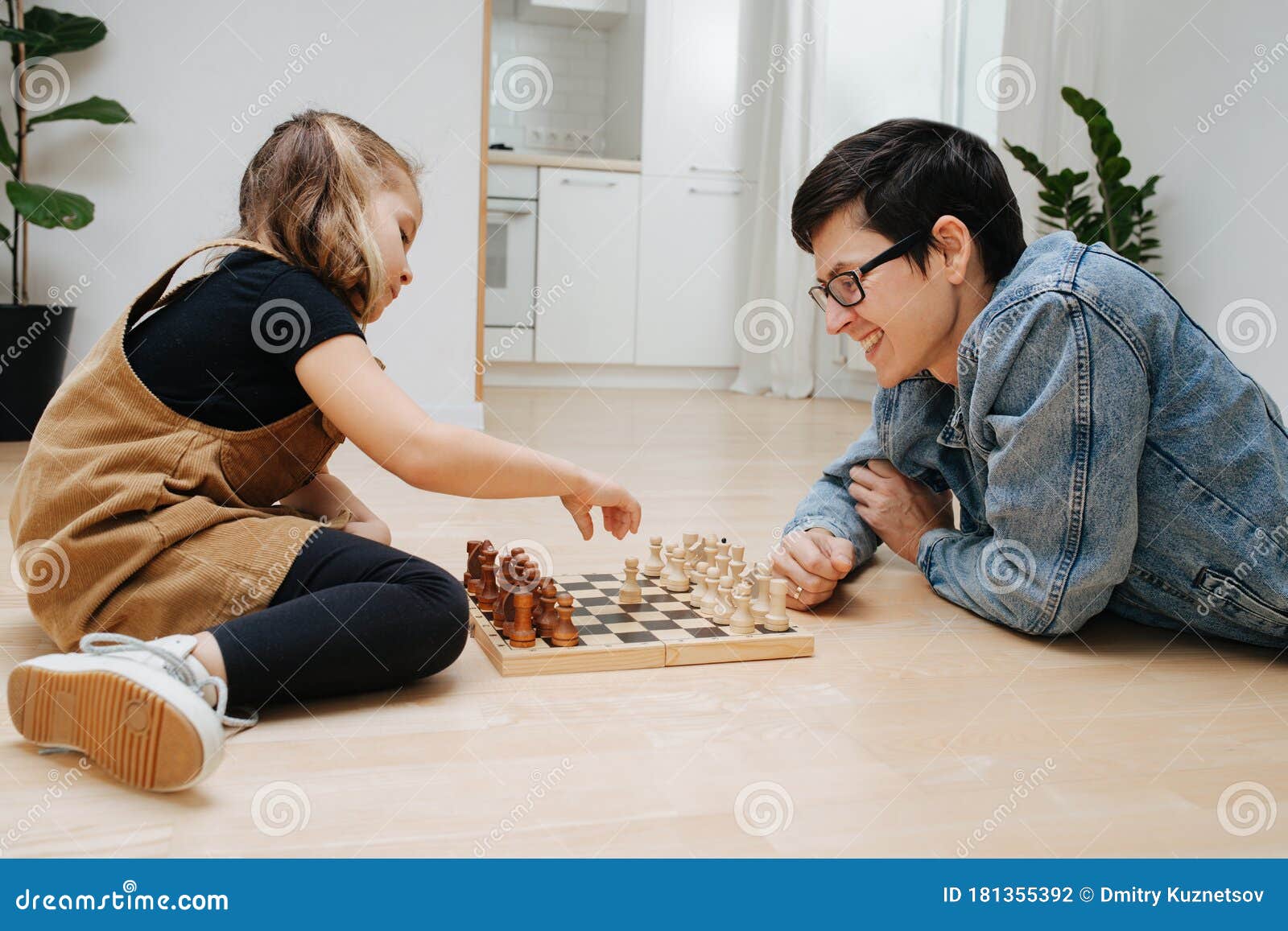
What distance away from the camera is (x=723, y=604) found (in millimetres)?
1352

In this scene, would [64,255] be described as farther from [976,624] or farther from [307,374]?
[976,624]

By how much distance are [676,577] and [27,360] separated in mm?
1980

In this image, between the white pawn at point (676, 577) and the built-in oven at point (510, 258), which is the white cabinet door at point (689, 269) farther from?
the white pawn at point (676, 577)

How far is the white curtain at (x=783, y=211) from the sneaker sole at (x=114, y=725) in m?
3.85

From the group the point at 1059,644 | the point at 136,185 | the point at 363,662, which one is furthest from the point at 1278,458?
the point at 136,185

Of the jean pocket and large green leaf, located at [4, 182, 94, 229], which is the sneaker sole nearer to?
the jean pocket

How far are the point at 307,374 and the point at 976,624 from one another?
878 mm

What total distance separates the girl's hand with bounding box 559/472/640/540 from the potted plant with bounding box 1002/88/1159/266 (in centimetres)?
222

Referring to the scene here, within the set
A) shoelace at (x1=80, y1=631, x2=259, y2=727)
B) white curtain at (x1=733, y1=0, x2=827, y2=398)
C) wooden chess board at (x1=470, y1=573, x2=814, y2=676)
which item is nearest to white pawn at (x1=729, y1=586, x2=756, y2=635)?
wooden chess board at (x1=470, y1=573, x2=814, y2=676)

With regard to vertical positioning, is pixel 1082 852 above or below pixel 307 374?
below

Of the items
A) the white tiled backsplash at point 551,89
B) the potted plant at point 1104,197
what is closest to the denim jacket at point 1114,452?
the potted plant at point 1104,197

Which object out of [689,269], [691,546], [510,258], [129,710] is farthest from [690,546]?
[689,269]

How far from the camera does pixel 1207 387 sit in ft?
4.08

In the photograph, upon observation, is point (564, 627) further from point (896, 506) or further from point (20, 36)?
point (20, 36)
